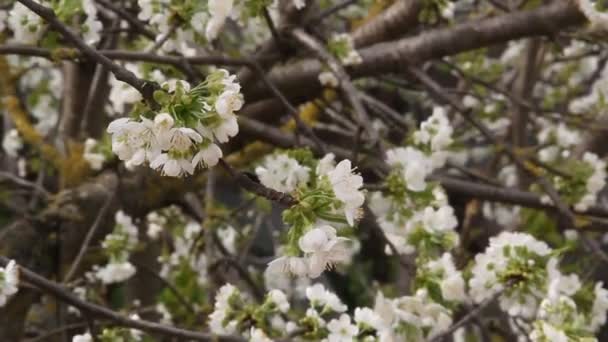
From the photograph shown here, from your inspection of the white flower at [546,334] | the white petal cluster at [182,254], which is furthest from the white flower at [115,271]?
the white flower at [546,334]

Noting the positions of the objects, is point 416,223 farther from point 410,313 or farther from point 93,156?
point 93,156

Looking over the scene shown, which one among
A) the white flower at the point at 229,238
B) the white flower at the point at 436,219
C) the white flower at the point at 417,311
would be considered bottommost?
the white flower at the point at 417,311

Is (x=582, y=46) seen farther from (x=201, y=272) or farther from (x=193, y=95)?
(x=193, y=95)

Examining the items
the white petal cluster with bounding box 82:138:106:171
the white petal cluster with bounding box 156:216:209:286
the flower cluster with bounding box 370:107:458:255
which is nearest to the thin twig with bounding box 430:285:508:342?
the flower cluster with bounding box 370:107:458:255

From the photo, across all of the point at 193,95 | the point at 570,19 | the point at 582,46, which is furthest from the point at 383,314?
the point at 582,46

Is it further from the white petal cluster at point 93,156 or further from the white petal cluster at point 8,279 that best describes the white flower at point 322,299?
the white petal cluster at point 93,156

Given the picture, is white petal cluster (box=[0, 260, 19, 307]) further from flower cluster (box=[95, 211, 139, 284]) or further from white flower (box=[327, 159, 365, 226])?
flower cluster (box=[95, 211, 139, 284])
